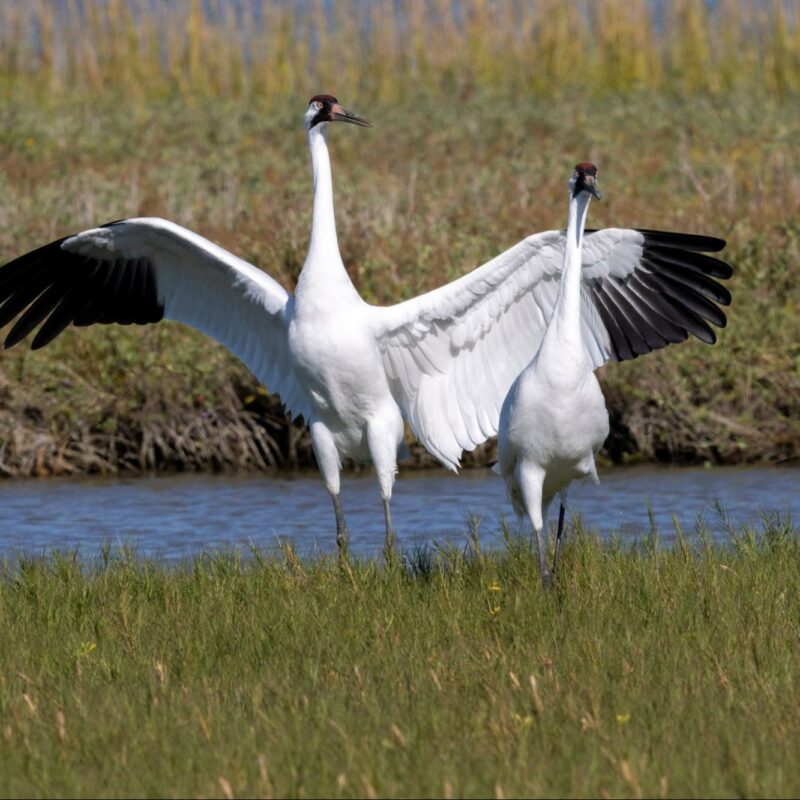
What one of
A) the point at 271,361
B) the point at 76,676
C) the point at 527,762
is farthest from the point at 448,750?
the point at 271,361

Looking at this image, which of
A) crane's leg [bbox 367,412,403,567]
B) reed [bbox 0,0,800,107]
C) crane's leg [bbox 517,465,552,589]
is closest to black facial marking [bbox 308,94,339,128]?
crane's leg [bbox 367,412,403,567]

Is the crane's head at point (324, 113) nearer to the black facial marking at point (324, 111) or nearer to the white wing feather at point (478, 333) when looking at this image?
the black facial marking at point (324, 111)

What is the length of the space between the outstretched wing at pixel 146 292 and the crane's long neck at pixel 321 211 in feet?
1.51

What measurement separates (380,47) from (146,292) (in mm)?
13258

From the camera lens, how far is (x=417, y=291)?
11.3 m

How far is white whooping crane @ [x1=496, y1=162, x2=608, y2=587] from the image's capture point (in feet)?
21.0

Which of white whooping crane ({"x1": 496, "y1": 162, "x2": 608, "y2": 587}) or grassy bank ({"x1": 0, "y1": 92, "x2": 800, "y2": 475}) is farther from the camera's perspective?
grassy bank ({"x1": 0, "y1": 92, "x2": 800, "y2": 475})

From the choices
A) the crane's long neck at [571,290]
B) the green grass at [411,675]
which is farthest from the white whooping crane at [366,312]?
the green grass at [411,675]

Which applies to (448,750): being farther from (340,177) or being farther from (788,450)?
(340,177)

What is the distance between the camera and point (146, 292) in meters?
8.34

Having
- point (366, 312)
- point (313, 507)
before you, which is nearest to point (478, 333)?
point (366, 312)

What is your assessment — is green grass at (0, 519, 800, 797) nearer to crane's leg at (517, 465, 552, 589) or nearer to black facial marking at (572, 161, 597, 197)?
crane's leg at (517, 465, 552, 589)

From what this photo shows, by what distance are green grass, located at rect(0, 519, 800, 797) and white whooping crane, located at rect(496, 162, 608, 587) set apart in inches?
13.0

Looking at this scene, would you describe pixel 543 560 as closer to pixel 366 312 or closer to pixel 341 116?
pixel 366 312
